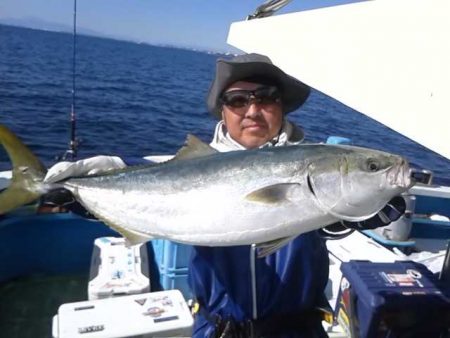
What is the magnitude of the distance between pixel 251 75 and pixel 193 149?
0.75 metres

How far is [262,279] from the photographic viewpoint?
2652 mm

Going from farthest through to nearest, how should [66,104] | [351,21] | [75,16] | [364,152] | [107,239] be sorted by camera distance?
[66,104], [75,16], [107,239], [351,21], [364,152]

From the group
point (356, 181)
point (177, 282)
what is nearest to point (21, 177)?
point (356, 181)

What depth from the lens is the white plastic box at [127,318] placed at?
136 inches

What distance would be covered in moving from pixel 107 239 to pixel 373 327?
10.3 ft

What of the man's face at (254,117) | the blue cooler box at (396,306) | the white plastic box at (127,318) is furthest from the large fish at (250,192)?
the blue cooler box at (396,306)

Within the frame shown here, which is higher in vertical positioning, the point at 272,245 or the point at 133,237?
the point at 272,245

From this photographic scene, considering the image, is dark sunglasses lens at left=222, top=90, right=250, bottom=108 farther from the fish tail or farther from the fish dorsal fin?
the fish tail

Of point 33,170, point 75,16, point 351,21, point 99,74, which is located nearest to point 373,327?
point 351,21

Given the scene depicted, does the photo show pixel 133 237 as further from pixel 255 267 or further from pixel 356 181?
pixel 356 181

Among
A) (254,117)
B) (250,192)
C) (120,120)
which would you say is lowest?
(120,120)

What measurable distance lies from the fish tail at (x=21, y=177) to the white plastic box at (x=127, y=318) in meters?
1.39

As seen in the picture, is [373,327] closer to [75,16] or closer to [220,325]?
[220,325]

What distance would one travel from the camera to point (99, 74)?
42.8 m
